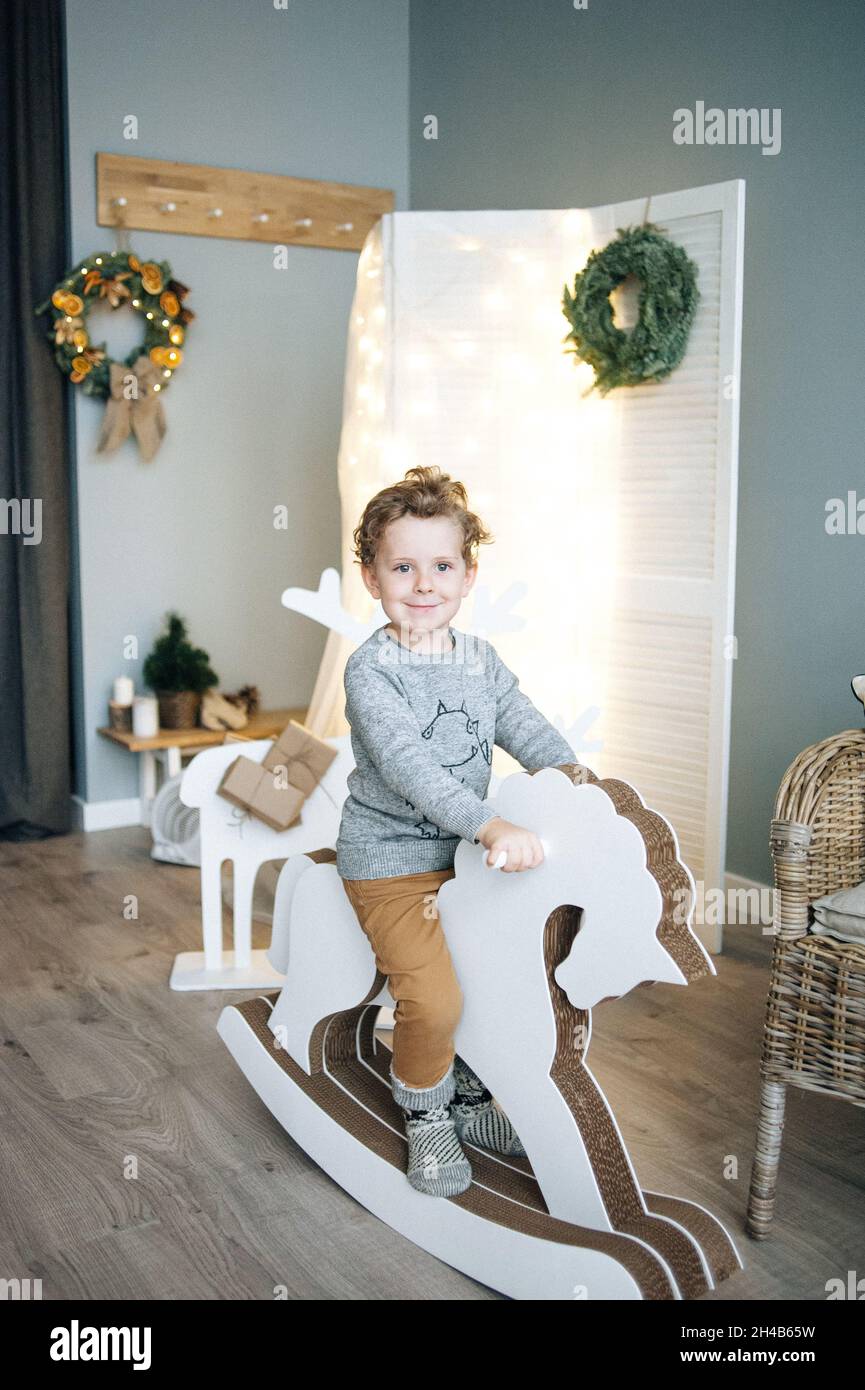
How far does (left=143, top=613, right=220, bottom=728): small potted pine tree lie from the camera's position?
408 centimetres

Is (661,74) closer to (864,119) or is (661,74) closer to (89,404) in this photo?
(864,119)

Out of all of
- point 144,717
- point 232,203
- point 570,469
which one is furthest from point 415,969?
point 232,203

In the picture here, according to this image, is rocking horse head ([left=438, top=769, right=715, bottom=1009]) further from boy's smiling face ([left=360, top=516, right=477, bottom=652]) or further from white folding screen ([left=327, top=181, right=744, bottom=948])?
white folding screen ([left=327, top=181, right=744, bottom=948])

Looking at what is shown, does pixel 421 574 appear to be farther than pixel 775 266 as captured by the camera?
No

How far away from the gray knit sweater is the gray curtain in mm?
2325

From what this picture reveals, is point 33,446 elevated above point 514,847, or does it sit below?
above

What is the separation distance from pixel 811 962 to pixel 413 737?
680 millimetres

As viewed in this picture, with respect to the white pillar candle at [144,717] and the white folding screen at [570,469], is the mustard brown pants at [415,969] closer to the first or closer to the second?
the white folding screen at [570,469]

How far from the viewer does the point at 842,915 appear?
1.85m

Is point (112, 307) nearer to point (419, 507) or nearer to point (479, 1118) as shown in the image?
point (419, 507)

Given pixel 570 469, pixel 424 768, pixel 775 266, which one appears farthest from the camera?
pixel 570 469

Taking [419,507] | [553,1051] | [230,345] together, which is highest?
[230,345]

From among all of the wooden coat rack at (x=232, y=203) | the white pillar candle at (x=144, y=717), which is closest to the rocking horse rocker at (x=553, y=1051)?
the white pillar candle at (x=144, y=717)
